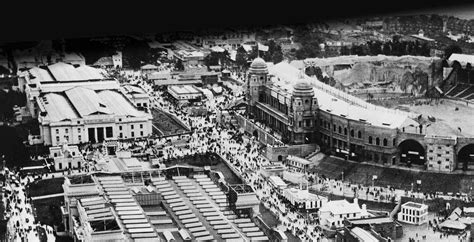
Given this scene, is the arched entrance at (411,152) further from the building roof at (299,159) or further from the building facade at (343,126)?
the building roof at (299,159)

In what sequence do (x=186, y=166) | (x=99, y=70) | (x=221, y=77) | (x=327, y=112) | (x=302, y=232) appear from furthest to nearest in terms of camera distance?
(x=221, y=77), (x=99, y=70), (x=327, y=112), (x=186, y=166), (x=302, y=232)

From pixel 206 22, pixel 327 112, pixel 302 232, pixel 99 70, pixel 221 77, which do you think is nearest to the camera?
pixel 206 22

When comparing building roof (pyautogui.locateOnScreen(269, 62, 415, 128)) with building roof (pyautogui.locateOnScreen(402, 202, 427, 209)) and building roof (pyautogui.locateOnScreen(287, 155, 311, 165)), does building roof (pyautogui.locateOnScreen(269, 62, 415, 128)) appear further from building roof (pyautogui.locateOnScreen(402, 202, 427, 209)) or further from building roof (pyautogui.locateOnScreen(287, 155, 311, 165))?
building roof (pyautogui.locateOnScreen(402, 202, 427, 209))

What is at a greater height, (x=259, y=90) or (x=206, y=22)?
(x=206, y=22)

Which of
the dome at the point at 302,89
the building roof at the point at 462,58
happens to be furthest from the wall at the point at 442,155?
the building roof at the point at 462,58

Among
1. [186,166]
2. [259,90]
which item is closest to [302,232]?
[186,166]

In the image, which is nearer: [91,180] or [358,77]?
[91,180]

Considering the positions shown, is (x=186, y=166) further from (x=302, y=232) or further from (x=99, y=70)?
(x=99, y=70)
